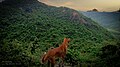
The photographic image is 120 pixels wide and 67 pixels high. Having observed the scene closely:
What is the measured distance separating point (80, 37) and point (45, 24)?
153 inches

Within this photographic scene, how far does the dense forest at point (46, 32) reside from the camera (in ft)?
54.7

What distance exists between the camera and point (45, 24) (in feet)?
80.1

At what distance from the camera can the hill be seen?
34.8m

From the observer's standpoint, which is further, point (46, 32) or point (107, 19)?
point (107, 19)

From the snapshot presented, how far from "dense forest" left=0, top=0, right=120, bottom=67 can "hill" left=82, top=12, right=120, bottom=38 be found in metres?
5.60

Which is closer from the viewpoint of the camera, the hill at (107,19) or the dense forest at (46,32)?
the dense forest at (46,32)

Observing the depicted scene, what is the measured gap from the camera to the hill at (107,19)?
3484 centimetres

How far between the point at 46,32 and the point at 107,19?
1627 cm

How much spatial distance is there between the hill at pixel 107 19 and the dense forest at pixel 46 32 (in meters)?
5.60

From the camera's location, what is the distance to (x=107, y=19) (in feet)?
119

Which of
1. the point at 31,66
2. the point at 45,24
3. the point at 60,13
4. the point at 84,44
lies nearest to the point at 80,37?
the point at 84,44

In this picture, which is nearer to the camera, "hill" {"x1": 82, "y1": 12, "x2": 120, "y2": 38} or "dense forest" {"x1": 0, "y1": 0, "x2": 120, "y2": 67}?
"dense forest" {"x1": 0, "y1": 0, "x2": 120, "y2": 67}

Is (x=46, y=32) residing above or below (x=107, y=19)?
above

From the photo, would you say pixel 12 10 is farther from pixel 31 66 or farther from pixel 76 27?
pixel 31 66
